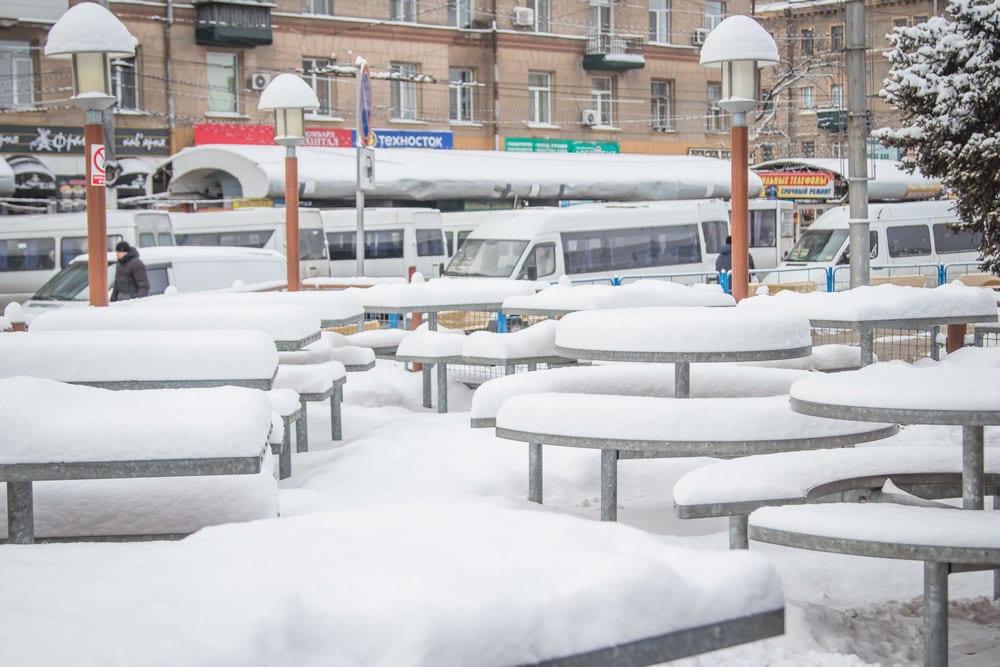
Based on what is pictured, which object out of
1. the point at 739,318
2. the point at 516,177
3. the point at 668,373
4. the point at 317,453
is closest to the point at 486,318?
the point at 317,453

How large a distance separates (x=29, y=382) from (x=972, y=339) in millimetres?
10932

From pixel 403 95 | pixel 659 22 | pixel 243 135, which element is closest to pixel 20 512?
pixel 243 135

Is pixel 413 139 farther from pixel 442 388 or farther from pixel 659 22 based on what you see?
pixel 442 388

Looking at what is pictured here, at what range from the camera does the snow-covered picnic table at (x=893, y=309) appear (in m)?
8.70

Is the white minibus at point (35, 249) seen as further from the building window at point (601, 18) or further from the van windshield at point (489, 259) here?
the building window at point (601, 18)

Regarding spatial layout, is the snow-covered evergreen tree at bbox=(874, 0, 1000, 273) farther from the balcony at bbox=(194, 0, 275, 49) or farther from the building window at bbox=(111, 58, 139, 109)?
the building window at bbox=(111, 58, 139, 109)

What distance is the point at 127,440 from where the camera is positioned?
4191 mm

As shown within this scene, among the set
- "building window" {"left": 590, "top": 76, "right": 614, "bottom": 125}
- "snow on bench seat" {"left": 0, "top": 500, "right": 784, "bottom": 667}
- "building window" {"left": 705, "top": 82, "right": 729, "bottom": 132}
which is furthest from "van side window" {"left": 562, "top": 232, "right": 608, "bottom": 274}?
"building window" {"left": 705, "top": 82, "right": 729, "bottom": 132}

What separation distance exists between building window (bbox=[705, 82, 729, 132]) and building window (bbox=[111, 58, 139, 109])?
21055 mm

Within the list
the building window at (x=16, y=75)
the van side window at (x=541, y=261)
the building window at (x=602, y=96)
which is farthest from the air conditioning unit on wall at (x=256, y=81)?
the van side window at (x=541, y=261)

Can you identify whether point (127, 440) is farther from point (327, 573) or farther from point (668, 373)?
point (668, 373)

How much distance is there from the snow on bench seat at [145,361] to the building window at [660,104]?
39.2 meters

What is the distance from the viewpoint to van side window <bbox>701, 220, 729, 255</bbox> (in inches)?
1060

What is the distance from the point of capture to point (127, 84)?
32.6 m
